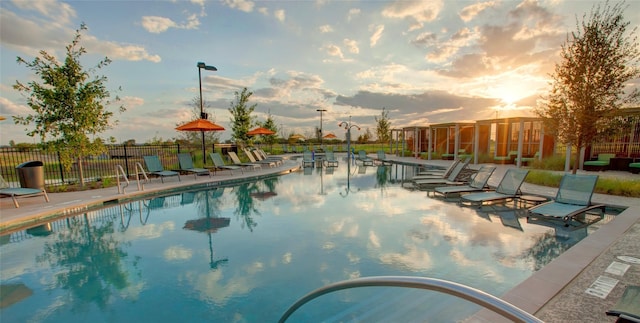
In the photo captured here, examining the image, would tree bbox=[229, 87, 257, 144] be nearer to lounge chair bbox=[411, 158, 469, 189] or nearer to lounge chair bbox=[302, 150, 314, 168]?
lounge chair bbox=[302, 150, 314, 168]

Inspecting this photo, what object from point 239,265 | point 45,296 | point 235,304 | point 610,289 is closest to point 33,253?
point 45,296

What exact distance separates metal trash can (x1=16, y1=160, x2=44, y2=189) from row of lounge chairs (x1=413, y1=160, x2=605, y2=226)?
12.8m

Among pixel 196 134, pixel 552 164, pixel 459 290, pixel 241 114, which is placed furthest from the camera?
pixel 196 134

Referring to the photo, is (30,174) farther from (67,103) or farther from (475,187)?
(475,187)

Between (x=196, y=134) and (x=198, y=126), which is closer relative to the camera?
(x=198, y=126)

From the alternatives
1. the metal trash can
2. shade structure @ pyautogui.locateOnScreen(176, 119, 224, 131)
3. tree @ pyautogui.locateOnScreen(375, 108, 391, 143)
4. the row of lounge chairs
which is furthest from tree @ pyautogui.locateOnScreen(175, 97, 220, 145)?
tree @ pyautogui.locateOnScreen(375, 108, 391, 143)

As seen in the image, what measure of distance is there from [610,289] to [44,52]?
1411 centimetres

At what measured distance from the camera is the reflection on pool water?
3.13 m

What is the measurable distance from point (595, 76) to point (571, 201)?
5.07 metres

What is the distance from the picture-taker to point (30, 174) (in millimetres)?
7945

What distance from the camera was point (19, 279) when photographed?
12.7 feet

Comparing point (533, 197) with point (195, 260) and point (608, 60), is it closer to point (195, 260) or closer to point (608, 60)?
point (608, 60)

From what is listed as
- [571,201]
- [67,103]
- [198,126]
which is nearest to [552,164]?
[571,201]

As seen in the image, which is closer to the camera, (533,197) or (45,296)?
(45,296)
